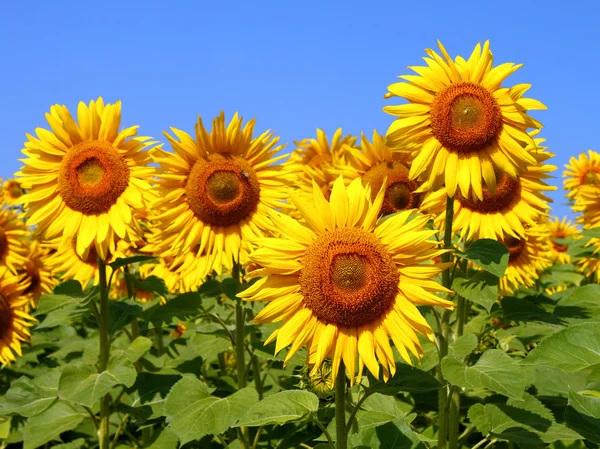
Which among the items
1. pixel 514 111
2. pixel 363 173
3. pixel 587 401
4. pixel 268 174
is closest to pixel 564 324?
pixel 587 401

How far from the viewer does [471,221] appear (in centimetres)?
483

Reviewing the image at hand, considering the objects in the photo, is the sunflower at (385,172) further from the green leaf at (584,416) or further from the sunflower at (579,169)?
the sunflower at (579,169)

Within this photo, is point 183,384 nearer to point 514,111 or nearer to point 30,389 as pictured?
point 30,389

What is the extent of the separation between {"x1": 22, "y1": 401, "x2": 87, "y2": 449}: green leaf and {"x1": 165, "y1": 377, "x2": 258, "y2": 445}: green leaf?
3.46 feet

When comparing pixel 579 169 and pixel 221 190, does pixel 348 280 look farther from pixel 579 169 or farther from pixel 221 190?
pixel 579 169

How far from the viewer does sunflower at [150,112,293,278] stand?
4824mm

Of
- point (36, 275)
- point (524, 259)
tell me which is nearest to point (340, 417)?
point (524, 259)

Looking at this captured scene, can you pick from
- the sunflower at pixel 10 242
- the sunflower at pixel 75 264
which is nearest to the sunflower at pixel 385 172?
the sunflower at pixel 75 264

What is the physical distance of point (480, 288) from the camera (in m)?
3.92

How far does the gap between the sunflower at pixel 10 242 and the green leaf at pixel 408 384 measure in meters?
4.61

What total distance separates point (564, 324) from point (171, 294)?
3.81 metres

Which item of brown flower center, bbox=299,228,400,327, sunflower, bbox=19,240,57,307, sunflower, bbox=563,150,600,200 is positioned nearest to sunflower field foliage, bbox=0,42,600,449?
brown flower center, bbox=299,228,400,327

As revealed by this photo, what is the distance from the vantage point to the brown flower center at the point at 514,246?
20.4 ft

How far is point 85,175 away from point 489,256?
271cm
